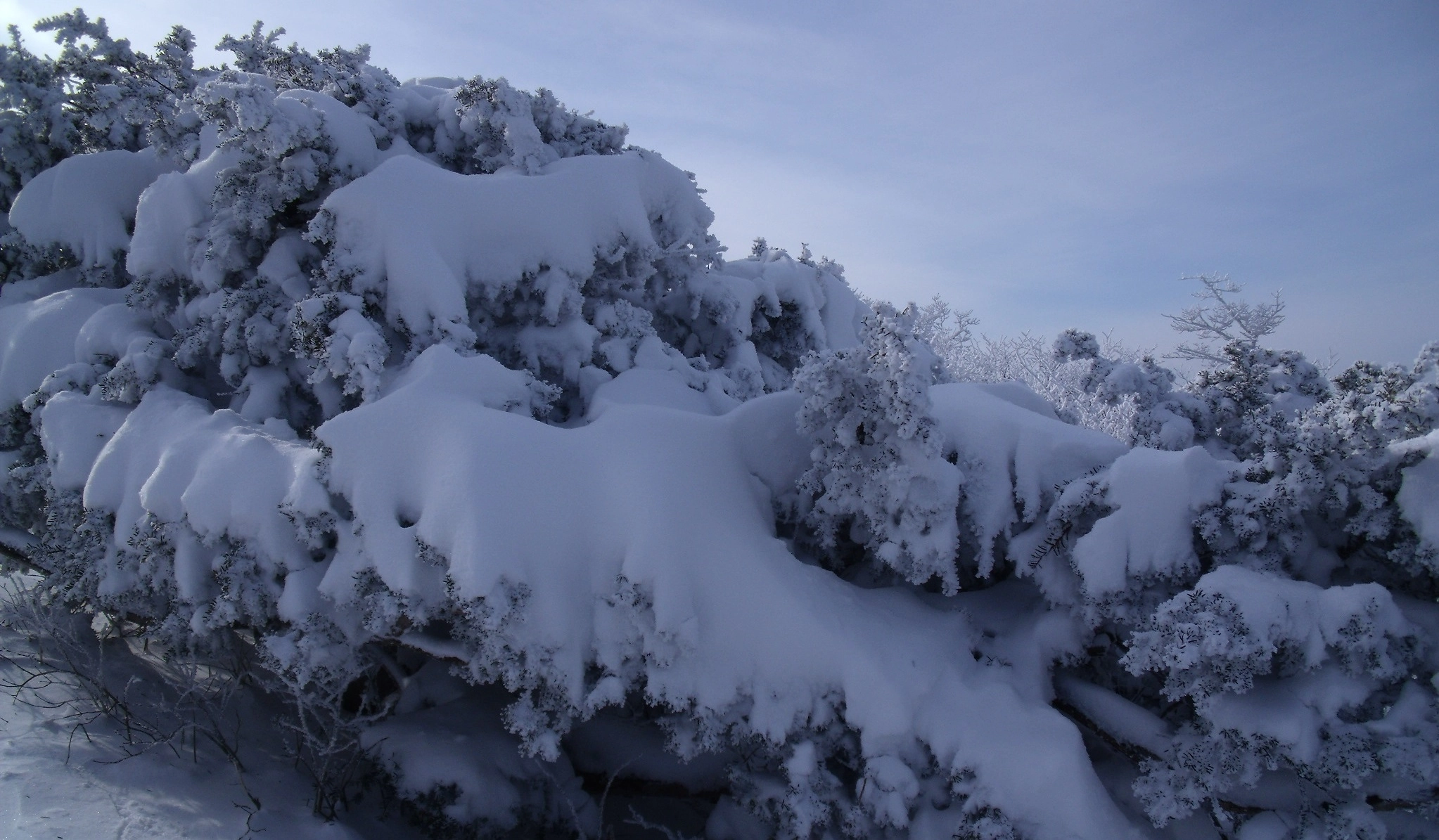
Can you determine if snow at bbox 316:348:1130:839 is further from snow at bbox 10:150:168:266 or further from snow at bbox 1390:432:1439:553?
snow at bbox 10:150:168:266

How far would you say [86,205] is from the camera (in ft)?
29.1

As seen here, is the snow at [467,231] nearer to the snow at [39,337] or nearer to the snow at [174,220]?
the snow at [174,220]

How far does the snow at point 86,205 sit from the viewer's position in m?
8.88

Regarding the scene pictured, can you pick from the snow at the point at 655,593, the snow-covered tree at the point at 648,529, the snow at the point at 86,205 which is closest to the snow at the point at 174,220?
the snow-covered tree at the point at 648,529

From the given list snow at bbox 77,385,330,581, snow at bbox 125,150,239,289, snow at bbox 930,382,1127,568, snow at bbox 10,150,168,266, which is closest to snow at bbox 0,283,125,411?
snow at bbox 10,150,168,266

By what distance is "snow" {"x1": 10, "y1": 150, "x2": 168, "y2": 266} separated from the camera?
888 cm

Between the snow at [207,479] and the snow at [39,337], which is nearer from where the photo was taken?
the snow at [207,479]

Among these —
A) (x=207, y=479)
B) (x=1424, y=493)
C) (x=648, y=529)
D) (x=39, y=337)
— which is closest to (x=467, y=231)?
(x=207, y=479)

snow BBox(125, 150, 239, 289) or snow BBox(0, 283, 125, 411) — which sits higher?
snow BBox(125, 150, 239, 289)

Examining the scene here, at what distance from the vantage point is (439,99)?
818cm

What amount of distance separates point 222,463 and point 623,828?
463 cm

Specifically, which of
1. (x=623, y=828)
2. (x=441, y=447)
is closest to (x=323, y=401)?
(x=441, y=447)

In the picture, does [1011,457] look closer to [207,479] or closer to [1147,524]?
[1147,524]

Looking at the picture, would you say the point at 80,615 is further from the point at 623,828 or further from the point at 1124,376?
the point at 1124,376
